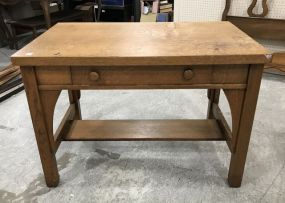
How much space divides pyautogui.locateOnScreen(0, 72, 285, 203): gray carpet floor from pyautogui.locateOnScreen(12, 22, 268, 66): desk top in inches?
25.0

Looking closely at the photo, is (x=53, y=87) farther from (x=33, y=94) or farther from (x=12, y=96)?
(x=12, y=96)

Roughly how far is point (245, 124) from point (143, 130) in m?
0.53

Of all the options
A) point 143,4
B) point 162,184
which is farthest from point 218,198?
point 143,4

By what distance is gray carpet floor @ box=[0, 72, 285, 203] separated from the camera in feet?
4.14

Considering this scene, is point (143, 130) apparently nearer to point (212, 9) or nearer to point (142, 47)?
point (142, 47)

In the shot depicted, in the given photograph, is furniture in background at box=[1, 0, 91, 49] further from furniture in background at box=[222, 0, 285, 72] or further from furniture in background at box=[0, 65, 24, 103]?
furniture in background at box=[222, 0, 285, 72]

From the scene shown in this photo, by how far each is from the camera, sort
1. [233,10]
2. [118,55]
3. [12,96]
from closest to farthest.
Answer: [118,55] < [12,96] < [233,10]

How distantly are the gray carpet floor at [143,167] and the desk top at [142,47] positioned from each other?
636 millimetres

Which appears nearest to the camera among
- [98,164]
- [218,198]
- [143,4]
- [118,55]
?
[118,55]

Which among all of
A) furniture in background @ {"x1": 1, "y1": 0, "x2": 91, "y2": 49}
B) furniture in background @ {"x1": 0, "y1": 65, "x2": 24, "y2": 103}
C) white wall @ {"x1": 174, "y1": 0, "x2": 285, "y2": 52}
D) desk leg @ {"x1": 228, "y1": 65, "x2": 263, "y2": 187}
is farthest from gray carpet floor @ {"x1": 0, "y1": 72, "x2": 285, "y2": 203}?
furniture in background @ {"x1": 1, "y1": 0, "x2": 91, "y2": 49}

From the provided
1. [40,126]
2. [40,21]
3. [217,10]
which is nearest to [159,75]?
[40,126]

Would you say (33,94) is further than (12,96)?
No

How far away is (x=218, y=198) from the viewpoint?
48.6 inches

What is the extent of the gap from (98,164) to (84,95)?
89 cm
